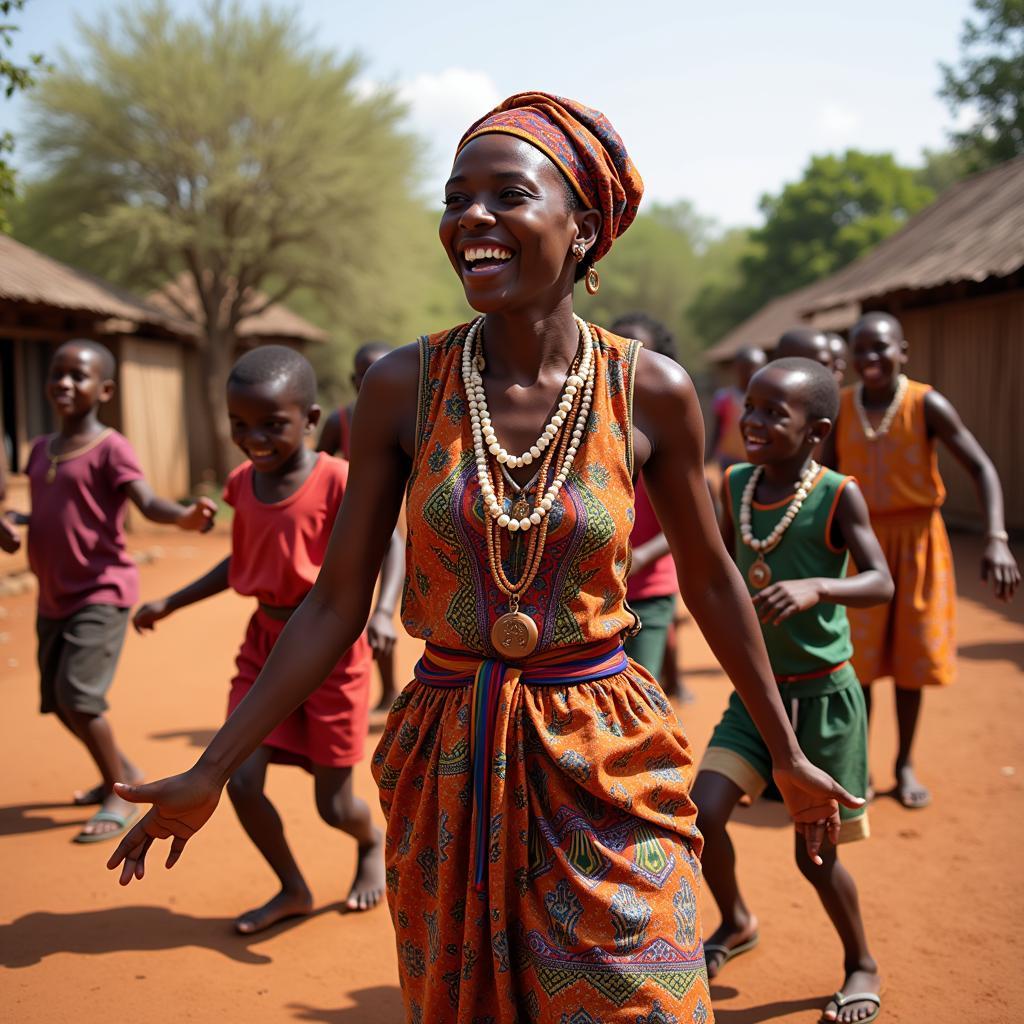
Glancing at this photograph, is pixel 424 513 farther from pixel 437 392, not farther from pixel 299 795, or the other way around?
pixel 299 795

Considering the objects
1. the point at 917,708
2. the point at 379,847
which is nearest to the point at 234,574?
the point at 379,847

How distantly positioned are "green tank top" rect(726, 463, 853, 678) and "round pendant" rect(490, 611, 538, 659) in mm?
1624

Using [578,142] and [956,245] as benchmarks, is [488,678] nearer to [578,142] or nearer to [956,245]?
[578,142]

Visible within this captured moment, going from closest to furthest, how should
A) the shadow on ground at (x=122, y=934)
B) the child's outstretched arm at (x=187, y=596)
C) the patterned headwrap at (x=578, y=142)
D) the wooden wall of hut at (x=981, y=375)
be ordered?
the patterned headwrap at (x=578, y=142)
the shadow on ground at (x=122, y=934)
the child's outstretched arm at (x=187, y=596)
the wooden wall of hut at (x=981, y=375)

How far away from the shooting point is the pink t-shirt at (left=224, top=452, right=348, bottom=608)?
3770 mm

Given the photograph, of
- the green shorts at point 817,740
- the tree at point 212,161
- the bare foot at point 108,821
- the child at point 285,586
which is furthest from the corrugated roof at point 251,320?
the green shorts at point 817,740

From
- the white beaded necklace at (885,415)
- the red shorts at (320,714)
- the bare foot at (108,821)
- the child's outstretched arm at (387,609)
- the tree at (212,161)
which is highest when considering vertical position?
the tree at (212,161)

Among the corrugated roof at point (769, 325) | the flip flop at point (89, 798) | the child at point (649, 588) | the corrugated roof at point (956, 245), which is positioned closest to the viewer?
the child at point (649, 588)

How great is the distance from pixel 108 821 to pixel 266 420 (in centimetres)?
204

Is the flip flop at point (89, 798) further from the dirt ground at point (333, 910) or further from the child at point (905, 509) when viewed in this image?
the child at point (905, 509)

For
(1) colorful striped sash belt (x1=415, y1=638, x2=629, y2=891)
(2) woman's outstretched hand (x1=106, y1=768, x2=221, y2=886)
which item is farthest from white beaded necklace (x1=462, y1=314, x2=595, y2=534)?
(2) woman's outstretched hand (x1=106, y1=768, x2=221, y2=886)

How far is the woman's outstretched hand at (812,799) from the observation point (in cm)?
210

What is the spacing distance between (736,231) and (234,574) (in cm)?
8192

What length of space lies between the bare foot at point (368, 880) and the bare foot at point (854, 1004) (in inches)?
64.0
